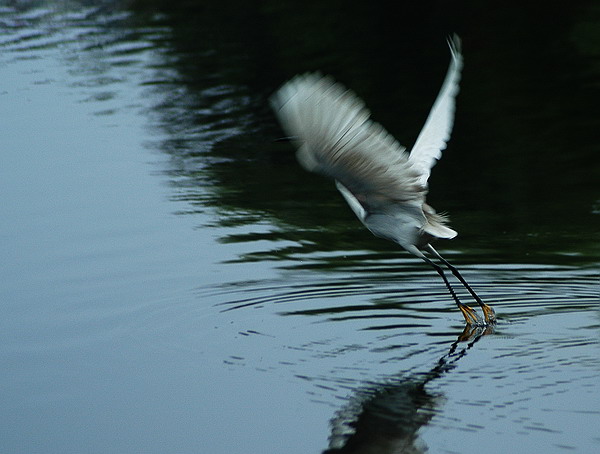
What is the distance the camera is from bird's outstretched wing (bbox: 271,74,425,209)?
5.27 meters

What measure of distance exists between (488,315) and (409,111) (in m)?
7.76

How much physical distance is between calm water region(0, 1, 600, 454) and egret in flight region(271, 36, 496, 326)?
659mm

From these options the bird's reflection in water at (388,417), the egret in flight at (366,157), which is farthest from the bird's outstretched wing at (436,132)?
the bird's reflection in water at (388,417)

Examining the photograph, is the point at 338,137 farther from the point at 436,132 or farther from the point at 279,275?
the point at 279,275

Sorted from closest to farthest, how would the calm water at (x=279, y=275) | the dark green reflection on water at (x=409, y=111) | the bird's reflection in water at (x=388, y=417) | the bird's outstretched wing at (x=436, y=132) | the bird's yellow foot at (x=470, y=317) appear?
1. the bird's reflection in water at (x=388, y=417)
2. the calm water at (x=279, y=275)
3. the bird's yellow foot at (x=470, y=317)
4. the bird's outstretched wing at (x=436, y=132)
5. the dark green reflection on water at (x=409, y=111)

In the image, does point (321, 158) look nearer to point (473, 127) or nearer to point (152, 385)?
point (152, 385)

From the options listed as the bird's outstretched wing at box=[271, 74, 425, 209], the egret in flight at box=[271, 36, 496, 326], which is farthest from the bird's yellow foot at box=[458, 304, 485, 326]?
the bird's outstretched wing at box=[271, 74, 425, 209]

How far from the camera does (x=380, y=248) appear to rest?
8.90 metres

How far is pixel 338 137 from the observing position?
5.49 meters

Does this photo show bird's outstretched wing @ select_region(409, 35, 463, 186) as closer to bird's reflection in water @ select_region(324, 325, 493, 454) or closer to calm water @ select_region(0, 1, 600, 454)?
calm water @ select_region(0, 1, 600, 454)

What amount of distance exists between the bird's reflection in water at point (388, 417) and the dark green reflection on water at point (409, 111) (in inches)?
102

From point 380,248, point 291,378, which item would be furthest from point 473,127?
point 291,378

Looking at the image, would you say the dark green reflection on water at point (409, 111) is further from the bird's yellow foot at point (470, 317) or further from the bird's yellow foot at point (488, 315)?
the bird's yellow foot at point (470, 317)

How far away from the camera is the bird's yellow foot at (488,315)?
7.00 metres
